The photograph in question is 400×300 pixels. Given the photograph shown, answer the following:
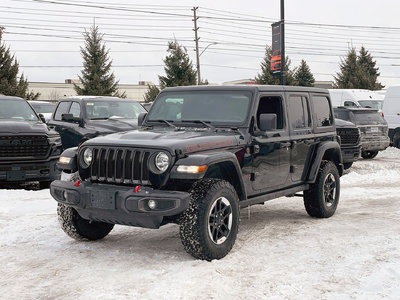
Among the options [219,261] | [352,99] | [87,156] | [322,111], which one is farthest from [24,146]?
[352,99]

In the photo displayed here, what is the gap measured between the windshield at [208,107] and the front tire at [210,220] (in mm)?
1077

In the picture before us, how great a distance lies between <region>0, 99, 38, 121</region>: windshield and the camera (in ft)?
36.8

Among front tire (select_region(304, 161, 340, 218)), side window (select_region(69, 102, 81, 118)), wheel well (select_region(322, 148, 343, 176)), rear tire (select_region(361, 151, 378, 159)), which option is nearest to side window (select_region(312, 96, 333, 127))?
wheel well (select_region(322, 148, 343, 176))

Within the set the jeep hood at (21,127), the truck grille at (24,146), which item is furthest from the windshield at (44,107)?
the truck grille at (24,146)

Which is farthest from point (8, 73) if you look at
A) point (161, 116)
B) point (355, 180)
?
point (161, 116)

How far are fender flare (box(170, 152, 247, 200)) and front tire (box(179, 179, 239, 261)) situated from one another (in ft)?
0.67

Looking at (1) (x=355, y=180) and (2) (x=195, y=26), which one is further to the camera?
(2) (x=195, y=26)

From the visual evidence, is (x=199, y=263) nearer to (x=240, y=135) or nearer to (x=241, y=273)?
(x=241, y=273)

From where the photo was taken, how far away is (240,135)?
606 cm

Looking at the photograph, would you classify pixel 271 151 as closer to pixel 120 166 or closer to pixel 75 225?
pixel 120 166

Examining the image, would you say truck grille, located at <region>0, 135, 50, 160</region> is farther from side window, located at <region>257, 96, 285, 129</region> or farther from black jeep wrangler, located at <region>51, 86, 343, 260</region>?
side window, located at <region>257, 96, 285, 129</region>

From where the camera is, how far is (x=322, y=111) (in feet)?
25.8

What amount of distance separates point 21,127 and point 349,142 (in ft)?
25.3

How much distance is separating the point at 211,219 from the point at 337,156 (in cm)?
335
